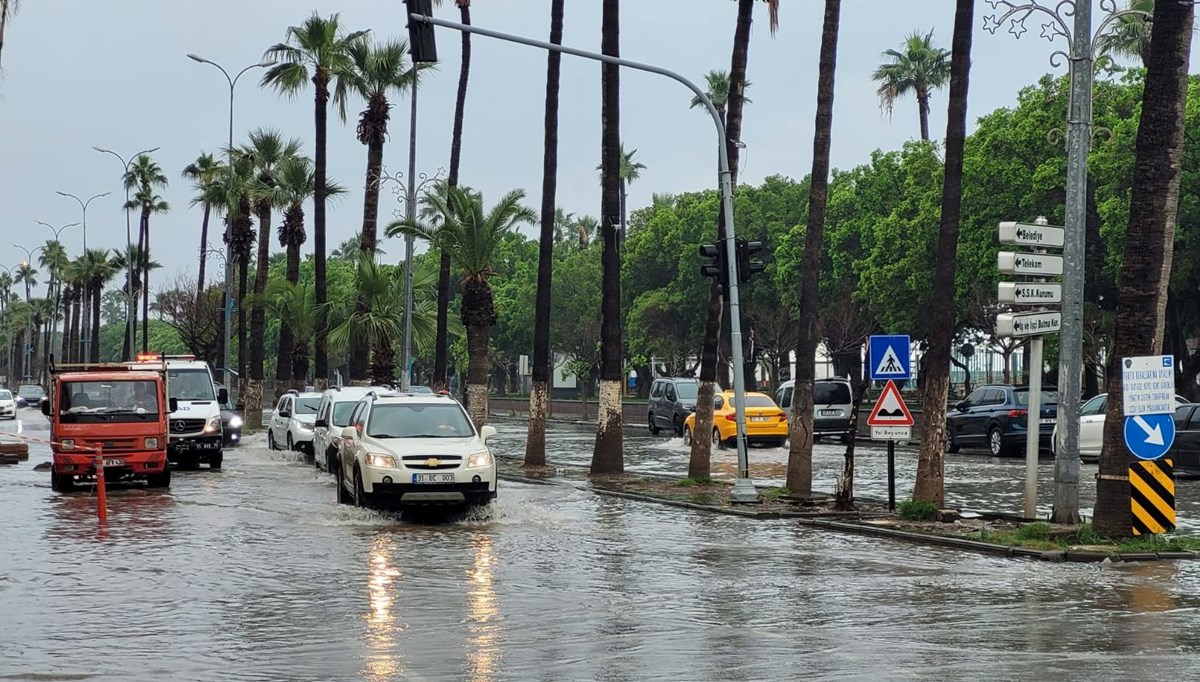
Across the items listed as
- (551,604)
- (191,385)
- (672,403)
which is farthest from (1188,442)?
(672,403)

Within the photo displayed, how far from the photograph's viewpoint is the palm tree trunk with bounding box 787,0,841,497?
23.8m

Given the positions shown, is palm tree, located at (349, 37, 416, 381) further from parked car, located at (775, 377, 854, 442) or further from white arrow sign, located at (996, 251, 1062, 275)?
white arrow sign, located at (996, 251, 1062, 275)

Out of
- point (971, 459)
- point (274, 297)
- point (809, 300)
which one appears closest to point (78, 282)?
point (274, 297)

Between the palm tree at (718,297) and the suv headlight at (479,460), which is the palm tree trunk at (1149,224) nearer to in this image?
the suv headlight at (479,460)

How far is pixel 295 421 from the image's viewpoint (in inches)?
1478

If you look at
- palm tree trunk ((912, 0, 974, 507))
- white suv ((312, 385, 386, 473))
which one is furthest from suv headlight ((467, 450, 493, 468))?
white suv ((312, 385, 386, 473))

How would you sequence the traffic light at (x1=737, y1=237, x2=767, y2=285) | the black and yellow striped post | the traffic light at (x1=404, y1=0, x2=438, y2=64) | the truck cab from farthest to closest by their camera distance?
the truck cab, the traffic light at (x1=737, y1=237, x2=767, y2=285), the traffic light at (x1=404, y1=0, x2=438, y2=64), the black and yellow striped post

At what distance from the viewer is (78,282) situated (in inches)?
4847

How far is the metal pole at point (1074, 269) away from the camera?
18.6 m

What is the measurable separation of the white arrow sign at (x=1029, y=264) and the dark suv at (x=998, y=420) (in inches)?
692

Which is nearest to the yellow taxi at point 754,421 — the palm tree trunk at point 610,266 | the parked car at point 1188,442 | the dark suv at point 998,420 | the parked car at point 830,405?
the parked car at point 830,405

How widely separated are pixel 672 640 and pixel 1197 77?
1645 inches

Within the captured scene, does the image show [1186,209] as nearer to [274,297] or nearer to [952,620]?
[274,297]

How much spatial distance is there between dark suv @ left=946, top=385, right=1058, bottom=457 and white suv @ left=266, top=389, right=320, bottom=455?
50.0ft
